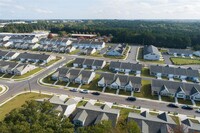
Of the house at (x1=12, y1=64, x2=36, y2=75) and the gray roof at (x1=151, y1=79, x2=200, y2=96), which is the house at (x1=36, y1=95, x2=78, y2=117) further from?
the house at (x1=12, y1=64, x2=36, y2=75)

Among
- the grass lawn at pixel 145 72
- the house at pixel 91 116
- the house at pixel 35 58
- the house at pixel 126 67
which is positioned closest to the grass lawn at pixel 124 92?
the house at pixel 91 116

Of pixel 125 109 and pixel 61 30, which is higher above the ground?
pixel 61 30

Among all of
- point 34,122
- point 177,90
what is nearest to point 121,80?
point 177,90

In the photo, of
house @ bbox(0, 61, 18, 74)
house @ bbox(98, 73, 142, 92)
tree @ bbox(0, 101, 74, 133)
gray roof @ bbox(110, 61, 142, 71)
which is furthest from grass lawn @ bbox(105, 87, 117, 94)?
house @ bbox(0, 61, 18, 74)

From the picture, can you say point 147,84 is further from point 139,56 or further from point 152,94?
point 139,56

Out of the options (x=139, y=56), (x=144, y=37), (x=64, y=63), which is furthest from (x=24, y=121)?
(x=144, y=37)

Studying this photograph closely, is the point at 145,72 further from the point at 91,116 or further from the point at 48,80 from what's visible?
the point at 91,116
